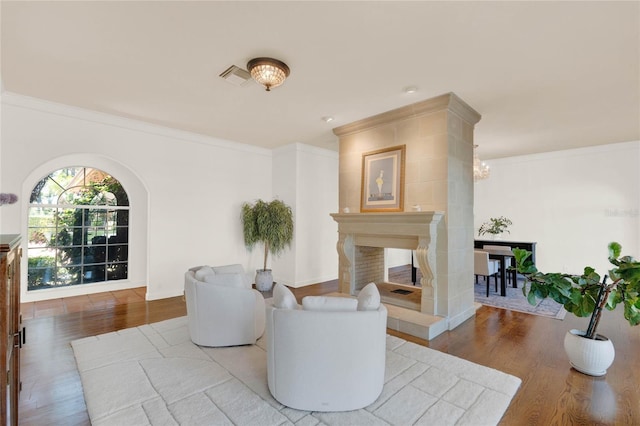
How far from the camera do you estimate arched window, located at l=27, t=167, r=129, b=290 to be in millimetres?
4902

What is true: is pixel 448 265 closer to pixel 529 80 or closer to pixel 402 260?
pixel 529 80

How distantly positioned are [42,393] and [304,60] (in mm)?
3501

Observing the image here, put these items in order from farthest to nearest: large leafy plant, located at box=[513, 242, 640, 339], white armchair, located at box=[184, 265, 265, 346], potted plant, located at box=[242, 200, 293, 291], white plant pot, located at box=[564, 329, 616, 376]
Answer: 1. potted plant, located at box=[242, 200, 293, 291]
2. white armchair, located at box=[184, 265, 265, 346]
3. white plant pot, located at box=[564, 329, 616, 376]
4. large leafy plant, located at box=[513, 242, 640, 339]

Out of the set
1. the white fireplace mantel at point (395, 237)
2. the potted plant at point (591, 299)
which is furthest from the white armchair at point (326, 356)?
the white fireplace mantel at point (395, 237)

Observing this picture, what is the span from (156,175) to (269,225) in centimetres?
210

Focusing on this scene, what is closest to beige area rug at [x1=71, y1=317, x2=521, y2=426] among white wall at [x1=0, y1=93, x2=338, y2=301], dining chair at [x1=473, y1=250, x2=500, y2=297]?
white wall at [x1=0, y1=93, x2=338, y2=301]

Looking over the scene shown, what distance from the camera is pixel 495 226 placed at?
7.16m

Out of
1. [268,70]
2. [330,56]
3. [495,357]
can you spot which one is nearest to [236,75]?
[268,70]

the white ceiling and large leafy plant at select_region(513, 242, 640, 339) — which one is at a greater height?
the white ceiling

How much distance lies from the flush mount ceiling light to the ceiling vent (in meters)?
0.16

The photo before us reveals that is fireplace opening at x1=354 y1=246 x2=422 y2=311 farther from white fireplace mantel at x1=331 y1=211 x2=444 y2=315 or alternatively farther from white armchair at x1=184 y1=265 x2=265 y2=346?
white armchair at x1=184 y1=265 x2=265 y2=346

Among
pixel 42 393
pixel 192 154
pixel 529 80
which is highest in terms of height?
pixel 529 80

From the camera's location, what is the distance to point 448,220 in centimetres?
384

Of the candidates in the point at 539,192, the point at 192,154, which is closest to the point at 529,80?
the point at 539,192
